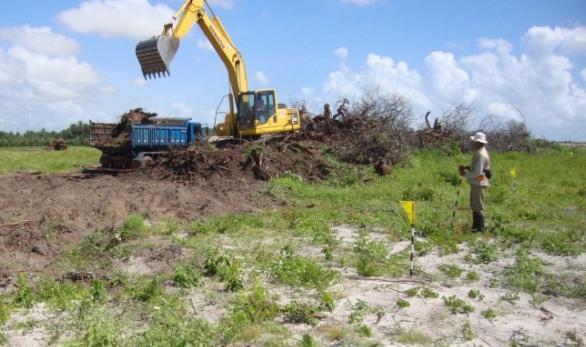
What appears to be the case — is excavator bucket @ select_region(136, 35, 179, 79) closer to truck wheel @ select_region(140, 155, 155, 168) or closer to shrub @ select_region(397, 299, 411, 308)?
truck wheel @ select_region(140, 155, 155, 168)

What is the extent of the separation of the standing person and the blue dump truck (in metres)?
10.2

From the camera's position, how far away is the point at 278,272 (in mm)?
7629

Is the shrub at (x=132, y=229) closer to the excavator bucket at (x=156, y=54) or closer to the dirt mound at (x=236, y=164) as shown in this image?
the dirt mound at (x=236, y=164)

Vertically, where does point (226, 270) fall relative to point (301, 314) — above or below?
above

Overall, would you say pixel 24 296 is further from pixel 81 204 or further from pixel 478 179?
pixel 478 179

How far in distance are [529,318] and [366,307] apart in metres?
1.73

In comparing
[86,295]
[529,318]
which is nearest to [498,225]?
[529,318]

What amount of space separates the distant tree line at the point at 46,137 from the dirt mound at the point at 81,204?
31213mm

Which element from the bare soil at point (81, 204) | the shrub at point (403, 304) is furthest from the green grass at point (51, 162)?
the shrub at point (403, 304)

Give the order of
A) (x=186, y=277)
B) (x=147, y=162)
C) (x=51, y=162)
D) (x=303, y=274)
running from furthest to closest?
(x=51, y=162)
(x=147, y=162)
(x=303, y=274)
(x=186, y=277)

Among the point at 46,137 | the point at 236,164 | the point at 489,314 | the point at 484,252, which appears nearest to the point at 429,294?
the point at 489,314

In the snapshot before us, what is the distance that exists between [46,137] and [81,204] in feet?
147

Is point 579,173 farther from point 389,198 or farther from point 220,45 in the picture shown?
point 220,45

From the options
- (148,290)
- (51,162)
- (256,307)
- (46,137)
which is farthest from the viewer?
(46,137)
